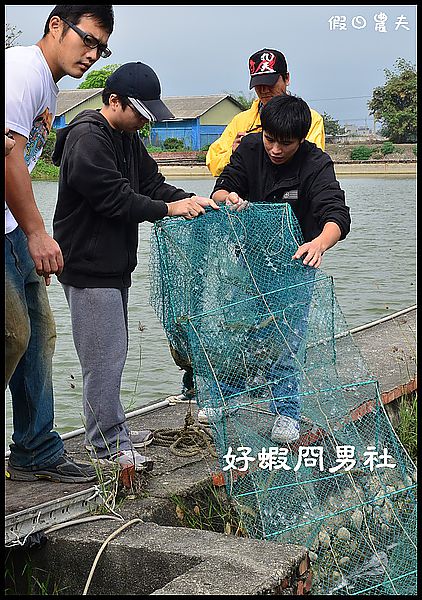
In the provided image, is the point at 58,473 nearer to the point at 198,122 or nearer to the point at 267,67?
the point at 267,67

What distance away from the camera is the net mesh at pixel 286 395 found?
386cm

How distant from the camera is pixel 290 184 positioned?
15.1ft

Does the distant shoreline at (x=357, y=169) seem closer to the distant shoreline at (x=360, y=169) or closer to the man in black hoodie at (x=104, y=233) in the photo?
the distant shoreline at (x=360, y=169)

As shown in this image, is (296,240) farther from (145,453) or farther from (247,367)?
(145,453)

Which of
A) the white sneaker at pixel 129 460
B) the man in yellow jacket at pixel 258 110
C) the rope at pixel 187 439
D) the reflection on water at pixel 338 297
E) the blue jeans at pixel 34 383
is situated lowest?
the reflection on water at pixel 338 297

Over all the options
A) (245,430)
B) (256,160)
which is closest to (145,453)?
(245,430)

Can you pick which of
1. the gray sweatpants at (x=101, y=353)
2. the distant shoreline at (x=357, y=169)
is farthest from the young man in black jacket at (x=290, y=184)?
the distant shoreline at (x=357, y=169)

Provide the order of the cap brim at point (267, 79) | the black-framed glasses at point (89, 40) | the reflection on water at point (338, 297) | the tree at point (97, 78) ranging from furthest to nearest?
the tree at point (97, 78)
the reflection on water at point (338, 297)
the cap brim at point (267, 79)
the black-framed glasses at point (89, 40)

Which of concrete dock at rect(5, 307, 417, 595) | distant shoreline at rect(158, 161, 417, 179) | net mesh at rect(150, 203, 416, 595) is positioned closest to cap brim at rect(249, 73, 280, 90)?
net mesh at rect(150, 203, 416, 595)

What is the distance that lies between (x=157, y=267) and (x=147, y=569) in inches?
61.6

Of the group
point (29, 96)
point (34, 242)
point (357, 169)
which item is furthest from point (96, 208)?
Answer: point (357, 169)

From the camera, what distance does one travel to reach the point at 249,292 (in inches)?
176

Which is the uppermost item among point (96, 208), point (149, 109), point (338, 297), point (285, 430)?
point (149, 109)

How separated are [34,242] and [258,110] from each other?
182cm
